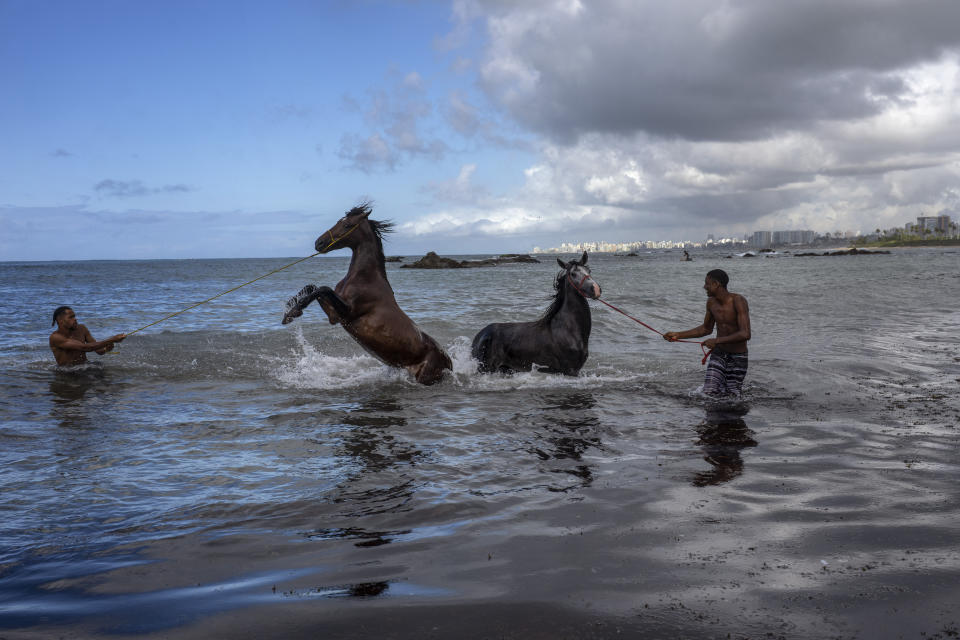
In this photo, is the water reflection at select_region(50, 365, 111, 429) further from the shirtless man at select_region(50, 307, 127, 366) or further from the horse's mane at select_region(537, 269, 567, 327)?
the horse's mane at select_region(537, 269, 567, 327)

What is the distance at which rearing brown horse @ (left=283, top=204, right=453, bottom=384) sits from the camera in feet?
31.5

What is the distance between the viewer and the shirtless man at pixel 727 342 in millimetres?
8547

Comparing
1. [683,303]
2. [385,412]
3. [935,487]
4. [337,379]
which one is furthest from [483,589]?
[683,303]

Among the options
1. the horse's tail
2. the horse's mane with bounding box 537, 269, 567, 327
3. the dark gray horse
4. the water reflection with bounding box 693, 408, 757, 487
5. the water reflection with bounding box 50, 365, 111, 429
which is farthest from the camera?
the horse's tail

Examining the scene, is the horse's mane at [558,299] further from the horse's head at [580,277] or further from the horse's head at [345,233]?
the horse's head at [345,233]

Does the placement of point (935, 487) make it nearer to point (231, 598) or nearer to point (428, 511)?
point (428, 511)

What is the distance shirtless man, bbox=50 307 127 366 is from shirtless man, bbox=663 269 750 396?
373 inches

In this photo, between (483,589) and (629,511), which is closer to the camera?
(483,589)

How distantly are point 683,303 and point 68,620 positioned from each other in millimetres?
26193

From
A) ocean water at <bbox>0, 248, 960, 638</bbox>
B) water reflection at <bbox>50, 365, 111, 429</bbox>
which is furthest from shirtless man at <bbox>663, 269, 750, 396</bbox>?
water reflection at <bbox>50, 365, 111, 429</bbox>

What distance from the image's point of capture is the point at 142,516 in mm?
4633

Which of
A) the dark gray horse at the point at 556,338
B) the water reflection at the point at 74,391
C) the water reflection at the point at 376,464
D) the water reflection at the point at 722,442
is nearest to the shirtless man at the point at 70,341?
the water reflection at the point at 74,391

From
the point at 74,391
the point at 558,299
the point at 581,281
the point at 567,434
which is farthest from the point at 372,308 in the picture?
the point at 74,391

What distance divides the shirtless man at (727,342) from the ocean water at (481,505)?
0.51 metres
